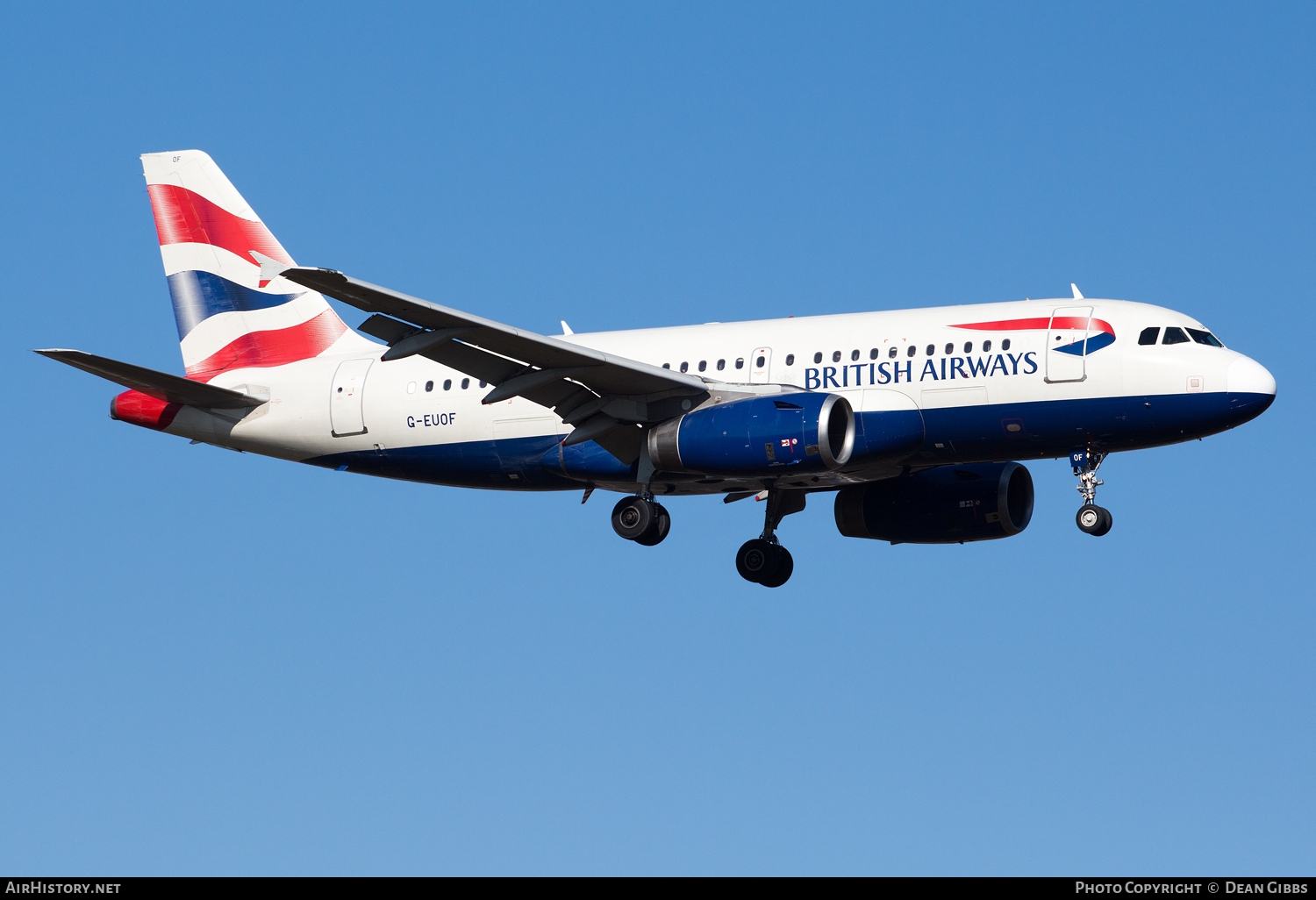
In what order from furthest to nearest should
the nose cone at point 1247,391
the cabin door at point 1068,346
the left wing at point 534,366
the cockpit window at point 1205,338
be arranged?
the cockpit window at point 1205,338
the cabin door at point 1068,346
the nose cone at point 1247,391
the left wing at point 534,366

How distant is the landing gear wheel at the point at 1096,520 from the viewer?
35.3 meters

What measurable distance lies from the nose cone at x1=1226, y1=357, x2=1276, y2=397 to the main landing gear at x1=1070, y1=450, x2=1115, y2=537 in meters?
2.96

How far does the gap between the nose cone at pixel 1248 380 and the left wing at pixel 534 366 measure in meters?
10.4

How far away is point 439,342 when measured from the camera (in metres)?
32.7

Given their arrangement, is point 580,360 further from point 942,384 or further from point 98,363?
point 98,363

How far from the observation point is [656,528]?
37375 mm

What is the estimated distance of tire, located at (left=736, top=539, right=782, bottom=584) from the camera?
4119 centimetres

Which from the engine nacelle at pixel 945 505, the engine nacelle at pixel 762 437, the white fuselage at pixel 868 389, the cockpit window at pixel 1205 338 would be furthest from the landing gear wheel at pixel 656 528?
the cockpit window at pixel 1205 338

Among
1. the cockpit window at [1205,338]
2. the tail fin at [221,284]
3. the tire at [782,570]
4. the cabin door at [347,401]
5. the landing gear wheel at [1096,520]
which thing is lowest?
the landing gear wheel at [1096,520]

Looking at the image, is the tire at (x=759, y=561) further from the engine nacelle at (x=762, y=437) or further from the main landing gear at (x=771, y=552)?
the engine nacelle at (x=762, y=437)

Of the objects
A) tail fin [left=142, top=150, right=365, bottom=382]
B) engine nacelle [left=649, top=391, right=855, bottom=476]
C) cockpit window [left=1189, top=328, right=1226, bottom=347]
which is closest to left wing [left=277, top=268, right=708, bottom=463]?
engine nacelle [left=649, top=391, right=855, bottom=476]

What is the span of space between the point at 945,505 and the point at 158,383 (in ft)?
59.2

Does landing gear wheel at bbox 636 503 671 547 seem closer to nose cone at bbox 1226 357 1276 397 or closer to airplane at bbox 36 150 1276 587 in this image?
airplane at bbox 36 150 1276 587
